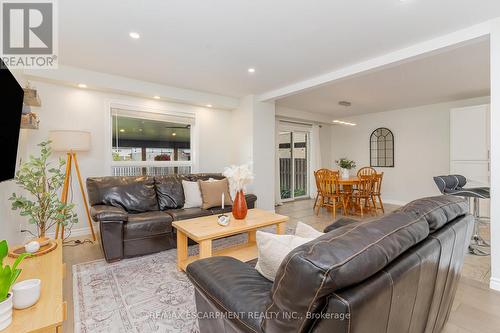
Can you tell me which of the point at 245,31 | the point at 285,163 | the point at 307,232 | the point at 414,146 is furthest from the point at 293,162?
the point at 307,232

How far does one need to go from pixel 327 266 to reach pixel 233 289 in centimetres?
58

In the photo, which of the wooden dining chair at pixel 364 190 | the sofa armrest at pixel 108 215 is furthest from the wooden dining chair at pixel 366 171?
the sofa armrest at pixel 108 215

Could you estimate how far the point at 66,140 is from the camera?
3.05 meters

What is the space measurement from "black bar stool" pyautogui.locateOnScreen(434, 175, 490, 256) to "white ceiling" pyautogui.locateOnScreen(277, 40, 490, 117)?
61.5 inches

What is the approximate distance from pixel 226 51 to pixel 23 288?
8.92 ft

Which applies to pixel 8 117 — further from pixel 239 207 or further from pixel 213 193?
pixel 213 193

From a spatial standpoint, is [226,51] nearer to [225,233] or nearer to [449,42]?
[225,233]

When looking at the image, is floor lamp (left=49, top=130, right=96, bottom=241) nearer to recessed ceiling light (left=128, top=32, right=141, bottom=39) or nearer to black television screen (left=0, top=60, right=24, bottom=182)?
black television screen (left=0, top=60, right=24, bottom=182)

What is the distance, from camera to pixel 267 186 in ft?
16.1

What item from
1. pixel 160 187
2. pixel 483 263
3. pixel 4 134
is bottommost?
pixel 483 263

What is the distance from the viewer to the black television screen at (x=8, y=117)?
150 cm

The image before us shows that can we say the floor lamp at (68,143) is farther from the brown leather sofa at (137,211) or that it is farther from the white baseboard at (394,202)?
the white baseboard at (394,202)

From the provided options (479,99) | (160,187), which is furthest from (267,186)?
(479,99)

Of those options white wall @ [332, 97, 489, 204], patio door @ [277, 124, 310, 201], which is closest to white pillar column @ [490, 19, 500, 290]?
white wall @ [332, 97, 489, 204]
